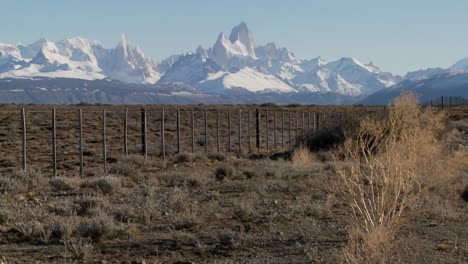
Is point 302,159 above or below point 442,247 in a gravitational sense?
below

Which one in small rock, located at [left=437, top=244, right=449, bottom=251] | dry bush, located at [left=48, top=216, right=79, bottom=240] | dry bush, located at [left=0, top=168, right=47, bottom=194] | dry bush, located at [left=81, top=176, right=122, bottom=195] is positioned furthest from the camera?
dry bush, located at [left=81, top=176, right=122, bottom=195]

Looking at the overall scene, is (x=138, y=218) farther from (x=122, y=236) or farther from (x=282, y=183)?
(x=282, y=183)

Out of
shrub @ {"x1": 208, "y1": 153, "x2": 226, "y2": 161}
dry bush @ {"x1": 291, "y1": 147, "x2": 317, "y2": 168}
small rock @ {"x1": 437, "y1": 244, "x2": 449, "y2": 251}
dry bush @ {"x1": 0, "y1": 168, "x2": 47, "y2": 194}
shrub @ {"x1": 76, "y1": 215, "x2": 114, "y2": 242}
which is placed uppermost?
shrub @ {"x1": 76, "y1": 215, "x2": 114, "y2": 242}

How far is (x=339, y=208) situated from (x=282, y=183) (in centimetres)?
316

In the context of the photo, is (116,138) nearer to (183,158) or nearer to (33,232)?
(183,158)

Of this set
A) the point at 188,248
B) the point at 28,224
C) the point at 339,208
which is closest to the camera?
the point at 188,248

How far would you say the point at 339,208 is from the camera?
40.3 feet

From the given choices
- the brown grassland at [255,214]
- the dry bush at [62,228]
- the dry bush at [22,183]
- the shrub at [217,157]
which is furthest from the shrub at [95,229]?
the shrub at [217,157]

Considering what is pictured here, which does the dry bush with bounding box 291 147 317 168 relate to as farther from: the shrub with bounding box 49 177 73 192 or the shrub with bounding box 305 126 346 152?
the shrub with bounding box 49 177 73 192

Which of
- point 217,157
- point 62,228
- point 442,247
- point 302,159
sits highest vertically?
point 62,228

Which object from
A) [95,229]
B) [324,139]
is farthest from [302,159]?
[95,229]

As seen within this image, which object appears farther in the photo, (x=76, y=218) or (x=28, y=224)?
(x=76, y=218)

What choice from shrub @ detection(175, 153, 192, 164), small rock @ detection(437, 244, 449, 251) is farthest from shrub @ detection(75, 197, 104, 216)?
shrub @ detection(175, 153, 192, 164)

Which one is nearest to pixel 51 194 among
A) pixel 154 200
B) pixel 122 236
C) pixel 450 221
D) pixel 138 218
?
pixel 154 200
